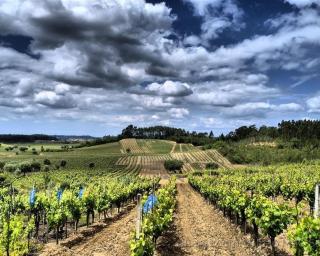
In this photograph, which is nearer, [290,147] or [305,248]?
[305,248]

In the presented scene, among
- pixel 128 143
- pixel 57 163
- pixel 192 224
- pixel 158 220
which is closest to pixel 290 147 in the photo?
pixel 128 143

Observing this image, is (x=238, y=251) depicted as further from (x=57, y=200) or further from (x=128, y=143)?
(x=128, y=143)

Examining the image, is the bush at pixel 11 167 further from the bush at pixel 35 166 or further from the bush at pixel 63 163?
the bush at pixel 63 163

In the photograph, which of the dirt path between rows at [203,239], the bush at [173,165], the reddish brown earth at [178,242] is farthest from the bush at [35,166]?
the dirt path between rows at [203,239]

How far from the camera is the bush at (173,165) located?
126188 mm

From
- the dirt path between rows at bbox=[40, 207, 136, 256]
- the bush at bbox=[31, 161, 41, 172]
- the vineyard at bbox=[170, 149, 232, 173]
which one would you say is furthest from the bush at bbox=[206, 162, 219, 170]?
the dirt path between rows at bbox=[40, 207, 136, 256]

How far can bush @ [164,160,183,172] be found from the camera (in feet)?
414

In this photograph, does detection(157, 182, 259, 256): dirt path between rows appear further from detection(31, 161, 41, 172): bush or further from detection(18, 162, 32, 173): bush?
detection(31, 161, 41, 172): bush

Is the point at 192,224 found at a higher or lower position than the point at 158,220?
lower

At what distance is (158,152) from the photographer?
6211 inches

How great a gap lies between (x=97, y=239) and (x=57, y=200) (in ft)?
11.0

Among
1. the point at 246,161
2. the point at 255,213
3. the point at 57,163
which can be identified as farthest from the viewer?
the point at 246,161

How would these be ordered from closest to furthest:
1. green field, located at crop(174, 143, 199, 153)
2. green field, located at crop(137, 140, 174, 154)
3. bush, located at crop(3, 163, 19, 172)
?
bush, located at crop(3, 163, 19, 172) < green field, located at crop(137, 140, 174, 154) < green field, located at crop(174, 143, 199, 153)

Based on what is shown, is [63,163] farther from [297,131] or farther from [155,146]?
[297,131]
